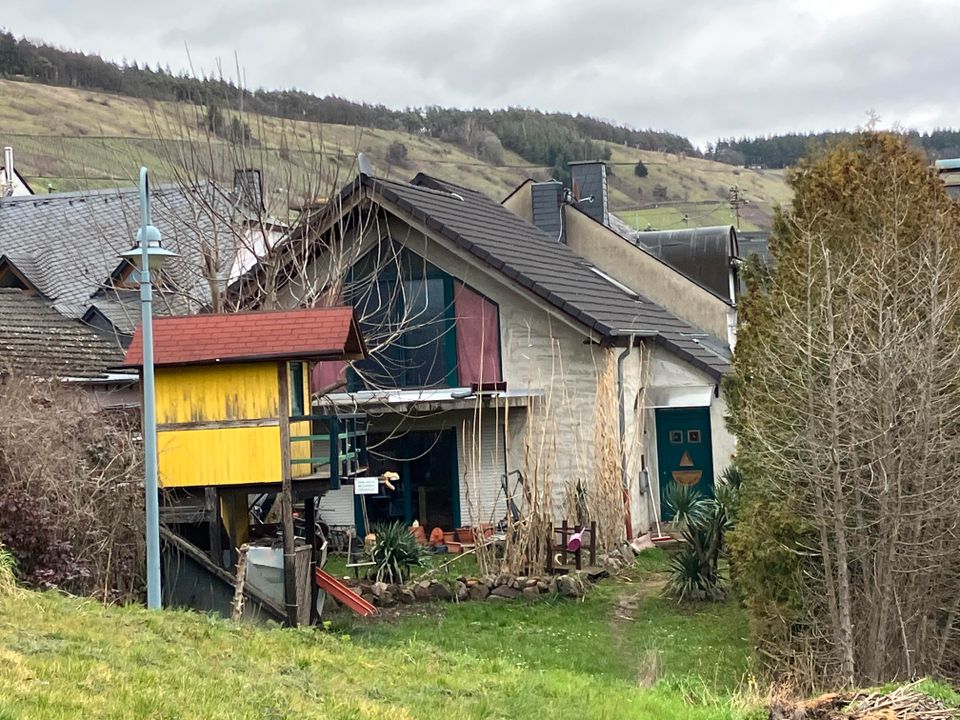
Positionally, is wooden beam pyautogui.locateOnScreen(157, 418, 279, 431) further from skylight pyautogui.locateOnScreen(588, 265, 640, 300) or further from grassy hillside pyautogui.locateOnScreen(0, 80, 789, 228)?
grassy hillside pyautogui.locateOnScreen(0, 80, 789, 228)

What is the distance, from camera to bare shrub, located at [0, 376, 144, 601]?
43.6 ft

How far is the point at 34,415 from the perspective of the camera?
14180mm

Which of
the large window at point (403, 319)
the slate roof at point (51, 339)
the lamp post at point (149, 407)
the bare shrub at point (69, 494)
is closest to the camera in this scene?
the lamp post at point (149, 407)

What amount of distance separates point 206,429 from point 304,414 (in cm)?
154

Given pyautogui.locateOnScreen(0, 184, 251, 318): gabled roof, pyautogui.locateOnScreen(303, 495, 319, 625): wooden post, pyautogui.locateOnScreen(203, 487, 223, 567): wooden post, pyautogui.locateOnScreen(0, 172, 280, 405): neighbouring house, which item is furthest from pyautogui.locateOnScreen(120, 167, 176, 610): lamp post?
pyautogui.locateOnScreen(0, 184, 251, 318): gabled roof

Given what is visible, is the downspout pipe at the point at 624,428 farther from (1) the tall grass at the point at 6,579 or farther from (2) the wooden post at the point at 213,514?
(1) the tall grass at the point at 6,579

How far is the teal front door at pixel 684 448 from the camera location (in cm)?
2553

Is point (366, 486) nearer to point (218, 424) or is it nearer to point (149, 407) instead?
point (218, 424)

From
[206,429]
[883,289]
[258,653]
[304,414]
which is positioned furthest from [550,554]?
[258,653]

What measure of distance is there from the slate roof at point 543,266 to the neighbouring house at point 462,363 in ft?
0.18

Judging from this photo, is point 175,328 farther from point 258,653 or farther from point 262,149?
point 262,149

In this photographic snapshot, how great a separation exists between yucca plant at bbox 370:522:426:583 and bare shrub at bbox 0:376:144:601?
3.58m

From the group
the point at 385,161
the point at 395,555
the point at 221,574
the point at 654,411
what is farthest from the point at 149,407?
the point at 385,161

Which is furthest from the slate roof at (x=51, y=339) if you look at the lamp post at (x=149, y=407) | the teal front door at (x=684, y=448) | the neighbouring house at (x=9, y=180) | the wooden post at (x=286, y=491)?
the neighbouring house at (x=9, y=180)
